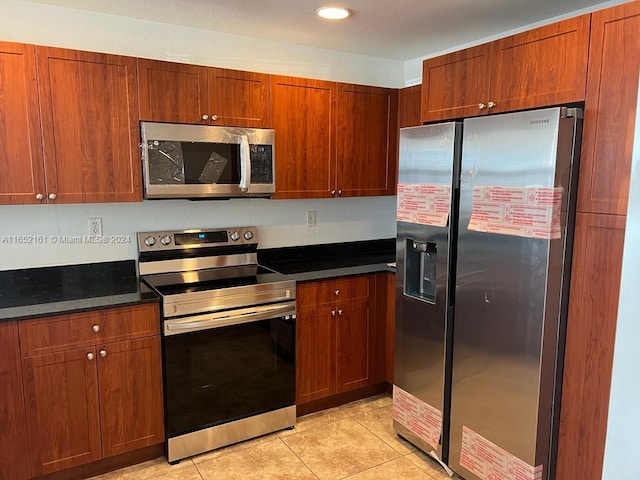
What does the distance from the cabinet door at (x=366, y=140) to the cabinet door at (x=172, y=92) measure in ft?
3.04

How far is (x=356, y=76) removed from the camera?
11.4 ft

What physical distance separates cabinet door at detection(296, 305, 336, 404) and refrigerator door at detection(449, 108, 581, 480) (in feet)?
2.90

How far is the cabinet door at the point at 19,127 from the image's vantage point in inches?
85.0

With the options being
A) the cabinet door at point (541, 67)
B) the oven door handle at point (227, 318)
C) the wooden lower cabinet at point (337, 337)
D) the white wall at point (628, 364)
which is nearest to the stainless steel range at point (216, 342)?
the oven door handle at point (227, 318)

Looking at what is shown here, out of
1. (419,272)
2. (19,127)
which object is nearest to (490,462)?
(419,272)

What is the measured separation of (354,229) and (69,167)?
6.66 feet

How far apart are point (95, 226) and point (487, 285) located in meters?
2.16

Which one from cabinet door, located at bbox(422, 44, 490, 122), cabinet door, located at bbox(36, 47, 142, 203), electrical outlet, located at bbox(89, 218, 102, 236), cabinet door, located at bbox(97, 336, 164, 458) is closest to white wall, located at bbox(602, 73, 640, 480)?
cabinet door, located at bbox(422, 44, 490, 122)

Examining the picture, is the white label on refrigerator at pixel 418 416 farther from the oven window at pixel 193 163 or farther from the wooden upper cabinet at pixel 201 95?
the wooden upper cabinet at pixel 201 95

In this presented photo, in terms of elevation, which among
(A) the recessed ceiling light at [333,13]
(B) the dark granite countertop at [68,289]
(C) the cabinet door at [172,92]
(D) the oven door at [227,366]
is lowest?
(D) the oven door at [227,366]

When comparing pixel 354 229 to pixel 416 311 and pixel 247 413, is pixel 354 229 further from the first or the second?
pixel 247 413

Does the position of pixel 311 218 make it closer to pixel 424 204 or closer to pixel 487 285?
pixel 424 204

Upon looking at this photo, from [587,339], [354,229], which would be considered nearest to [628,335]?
[587,339]

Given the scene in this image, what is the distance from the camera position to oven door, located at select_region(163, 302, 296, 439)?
2430 mm
